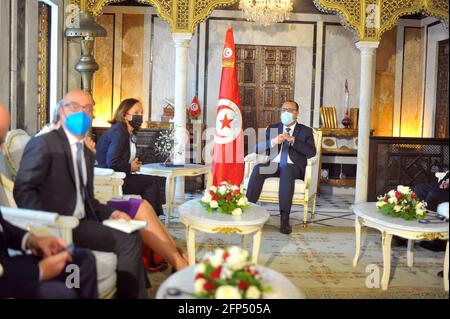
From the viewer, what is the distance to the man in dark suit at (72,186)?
3195mm

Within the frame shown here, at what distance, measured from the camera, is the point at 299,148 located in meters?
6.75

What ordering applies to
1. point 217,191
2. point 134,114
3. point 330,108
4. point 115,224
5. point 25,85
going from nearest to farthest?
point 115,224
point 217,191
point 134,114
point 25,85
point 330,108

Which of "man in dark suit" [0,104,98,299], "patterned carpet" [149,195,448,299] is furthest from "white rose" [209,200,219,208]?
"man in dark suit" [0,104,98,299]

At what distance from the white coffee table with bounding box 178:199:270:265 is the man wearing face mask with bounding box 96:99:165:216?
1.18m

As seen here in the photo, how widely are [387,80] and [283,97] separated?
7.10 feet

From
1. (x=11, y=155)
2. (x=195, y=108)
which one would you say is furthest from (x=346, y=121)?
(x=11, y=155)

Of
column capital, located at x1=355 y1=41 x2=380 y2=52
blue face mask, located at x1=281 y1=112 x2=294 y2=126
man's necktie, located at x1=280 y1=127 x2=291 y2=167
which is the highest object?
column capital, located at x1=355 y1=41 x2=380 y2=52

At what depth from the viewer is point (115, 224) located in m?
3.29

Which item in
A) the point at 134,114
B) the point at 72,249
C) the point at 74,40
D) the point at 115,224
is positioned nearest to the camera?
the point at 72,249

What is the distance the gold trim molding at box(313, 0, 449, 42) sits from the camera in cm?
838

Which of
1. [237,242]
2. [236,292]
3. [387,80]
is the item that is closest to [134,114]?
[237,242]

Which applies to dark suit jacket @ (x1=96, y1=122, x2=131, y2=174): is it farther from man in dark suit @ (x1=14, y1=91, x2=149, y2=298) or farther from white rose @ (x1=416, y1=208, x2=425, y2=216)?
white rose @ (x1=416, y1=208, x2=425, y2=216)

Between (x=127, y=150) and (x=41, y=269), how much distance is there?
300 cm

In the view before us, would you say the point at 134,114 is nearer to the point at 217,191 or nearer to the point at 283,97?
the point at 217,191
